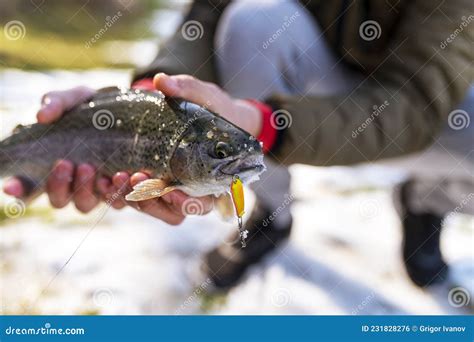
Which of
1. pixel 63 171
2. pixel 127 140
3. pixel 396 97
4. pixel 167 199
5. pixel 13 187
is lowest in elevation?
pixel 13 187

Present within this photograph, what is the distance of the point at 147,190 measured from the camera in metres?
1.11

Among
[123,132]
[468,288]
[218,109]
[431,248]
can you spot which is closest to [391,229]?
[431,248]

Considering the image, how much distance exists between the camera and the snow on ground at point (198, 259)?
181cm

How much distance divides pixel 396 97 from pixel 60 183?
957 mm

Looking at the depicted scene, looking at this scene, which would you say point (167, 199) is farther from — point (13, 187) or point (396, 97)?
point (396, 97)

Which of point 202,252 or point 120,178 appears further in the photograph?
point 202,252

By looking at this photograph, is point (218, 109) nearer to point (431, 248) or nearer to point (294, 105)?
point (294, 105)

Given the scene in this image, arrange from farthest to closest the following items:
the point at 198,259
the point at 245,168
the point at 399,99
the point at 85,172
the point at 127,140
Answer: the point at 198,259
the point at 399,99
the point at 85,172
the point at 127,140
the point at 245,168

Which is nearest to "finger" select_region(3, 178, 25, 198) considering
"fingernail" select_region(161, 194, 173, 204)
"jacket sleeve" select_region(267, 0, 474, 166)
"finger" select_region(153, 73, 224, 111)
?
"fingernail" select_region(161, 194, 173, 204)

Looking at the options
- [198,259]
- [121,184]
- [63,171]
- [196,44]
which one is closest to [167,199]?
[121,184]

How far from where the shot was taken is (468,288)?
1.91m

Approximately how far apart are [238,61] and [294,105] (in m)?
0.41

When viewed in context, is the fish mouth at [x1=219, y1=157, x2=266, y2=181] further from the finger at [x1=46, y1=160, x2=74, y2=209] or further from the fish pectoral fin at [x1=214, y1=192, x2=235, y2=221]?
the finger at [x1=46, y1=160, x2=74, y2=209]

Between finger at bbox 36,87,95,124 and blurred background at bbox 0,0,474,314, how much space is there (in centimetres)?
7
